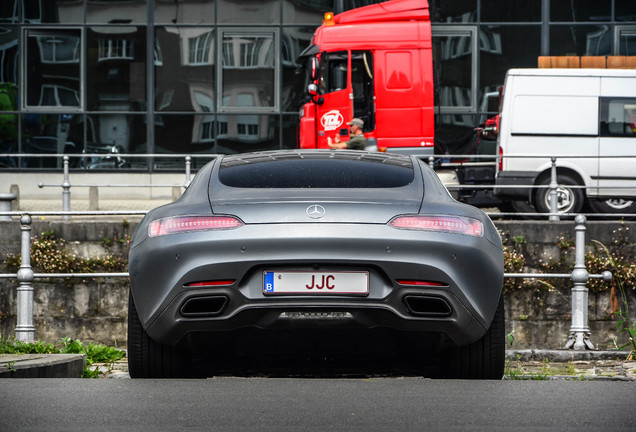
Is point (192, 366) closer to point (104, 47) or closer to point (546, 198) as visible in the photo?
point (546, 198)

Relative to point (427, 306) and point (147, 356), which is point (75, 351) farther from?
point (427, 306)

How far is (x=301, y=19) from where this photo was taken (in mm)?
28422

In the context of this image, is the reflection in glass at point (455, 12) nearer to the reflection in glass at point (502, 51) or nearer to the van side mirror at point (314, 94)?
the reflection in glass at point (502, 51)

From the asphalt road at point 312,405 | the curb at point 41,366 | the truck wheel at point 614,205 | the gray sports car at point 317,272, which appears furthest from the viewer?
the truck wheel at point 614,205

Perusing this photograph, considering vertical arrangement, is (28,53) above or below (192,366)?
above

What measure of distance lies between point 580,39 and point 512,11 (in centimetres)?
167

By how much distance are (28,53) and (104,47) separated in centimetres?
170

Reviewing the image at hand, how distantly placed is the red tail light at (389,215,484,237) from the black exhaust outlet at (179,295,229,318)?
0.99m

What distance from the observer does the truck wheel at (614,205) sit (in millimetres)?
19578

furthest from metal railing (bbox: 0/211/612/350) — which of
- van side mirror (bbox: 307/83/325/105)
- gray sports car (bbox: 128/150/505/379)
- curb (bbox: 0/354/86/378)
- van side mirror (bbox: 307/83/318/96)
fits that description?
van side mirror (bbox: 307/83/318/96)

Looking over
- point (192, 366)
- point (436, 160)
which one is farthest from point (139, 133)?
point (192, 366)

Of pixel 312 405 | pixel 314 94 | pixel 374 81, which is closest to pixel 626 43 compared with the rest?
pixel 374 81

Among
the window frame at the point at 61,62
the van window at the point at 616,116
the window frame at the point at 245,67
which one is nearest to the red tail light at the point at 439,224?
the van window at the point at 616,116

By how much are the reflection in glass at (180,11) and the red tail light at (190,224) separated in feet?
72.6
